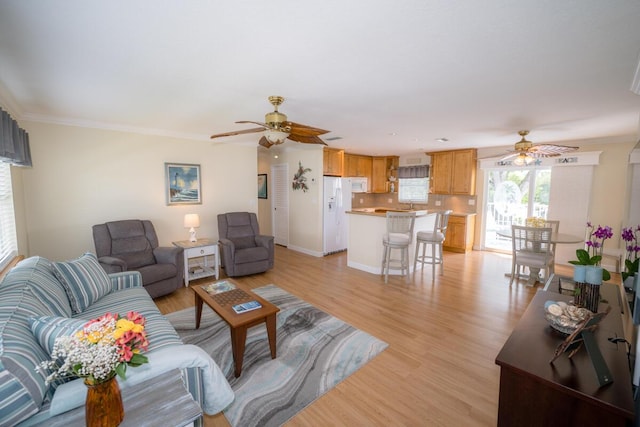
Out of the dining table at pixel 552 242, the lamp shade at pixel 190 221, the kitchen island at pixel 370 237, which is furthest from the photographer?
the kitchen island at pixel 370 237

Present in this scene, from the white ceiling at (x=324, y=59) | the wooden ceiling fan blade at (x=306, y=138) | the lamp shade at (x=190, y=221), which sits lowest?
the lamp shade at (x=190, y=221)

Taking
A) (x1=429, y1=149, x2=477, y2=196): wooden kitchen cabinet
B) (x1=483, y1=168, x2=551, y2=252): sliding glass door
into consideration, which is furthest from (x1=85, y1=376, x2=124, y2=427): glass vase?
(x1=429, y1=149, x2=477, y2=196): wooden kitchen cabinet

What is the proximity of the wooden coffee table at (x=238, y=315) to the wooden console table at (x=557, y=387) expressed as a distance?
1606mm

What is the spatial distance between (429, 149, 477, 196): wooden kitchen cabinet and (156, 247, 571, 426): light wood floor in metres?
1.77

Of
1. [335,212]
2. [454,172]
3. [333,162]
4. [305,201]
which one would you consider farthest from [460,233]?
[305,201]

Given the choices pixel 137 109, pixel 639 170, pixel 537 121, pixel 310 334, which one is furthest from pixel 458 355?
pixel 137 109

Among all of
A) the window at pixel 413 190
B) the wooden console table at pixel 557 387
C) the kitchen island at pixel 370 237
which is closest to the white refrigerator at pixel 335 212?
the kitchen island at pixel 370 237

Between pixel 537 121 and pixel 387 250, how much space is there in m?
2.60

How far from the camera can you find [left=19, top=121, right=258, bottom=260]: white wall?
11.5 feet

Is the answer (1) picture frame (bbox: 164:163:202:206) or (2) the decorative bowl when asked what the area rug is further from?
(1) picture frame (bbox: 164:163:202:206)

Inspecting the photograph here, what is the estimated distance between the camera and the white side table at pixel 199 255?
4.04 metres

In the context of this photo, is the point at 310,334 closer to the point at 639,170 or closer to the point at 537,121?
the point at 639,170

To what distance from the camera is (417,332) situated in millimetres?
2809

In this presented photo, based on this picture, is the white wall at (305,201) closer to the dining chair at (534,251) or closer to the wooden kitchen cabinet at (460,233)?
the wooden kitchen cabinet at (460,233)
